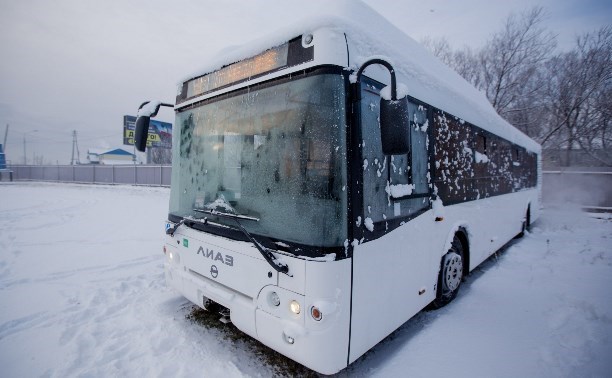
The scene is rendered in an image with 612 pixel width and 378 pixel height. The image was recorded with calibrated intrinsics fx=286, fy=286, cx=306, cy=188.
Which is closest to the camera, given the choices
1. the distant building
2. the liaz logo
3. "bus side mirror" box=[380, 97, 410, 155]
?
"bus side mirror" box=[380, 97, 410, 155]

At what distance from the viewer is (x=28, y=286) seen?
439 centimetres

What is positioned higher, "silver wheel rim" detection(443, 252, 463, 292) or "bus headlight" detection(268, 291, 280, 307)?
"bus headlight" detection(268, 291, 280, 307)

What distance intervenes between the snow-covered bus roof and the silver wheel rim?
1.93 meters

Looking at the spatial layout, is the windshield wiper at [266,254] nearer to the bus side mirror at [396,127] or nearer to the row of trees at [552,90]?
the bus side mirror at [396,127]

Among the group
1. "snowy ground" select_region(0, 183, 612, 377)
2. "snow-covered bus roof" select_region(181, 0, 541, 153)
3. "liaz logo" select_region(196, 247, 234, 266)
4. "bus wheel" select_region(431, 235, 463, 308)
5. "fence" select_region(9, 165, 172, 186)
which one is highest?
"snow-covered bus roof" select_region(181, 0, 541, 153)

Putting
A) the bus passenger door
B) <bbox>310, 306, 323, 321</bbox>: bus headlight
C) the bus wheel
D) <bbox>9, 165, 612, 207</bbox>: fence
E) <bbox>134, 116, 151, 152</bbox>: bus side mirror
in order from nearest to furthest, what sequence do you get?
<bbox>310, 306, 323, 321</bbox>: bus headlight, the bus passenger door, <bbox>134, 116, 151, 152</bbox>: bus side mirror, the bus wheel, <bbox>9, 165, 612, 207</bbox>: fence

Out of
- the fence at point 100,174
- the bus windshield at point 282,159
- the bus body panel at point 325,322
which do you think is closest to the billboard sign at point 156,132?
the fence at point 100,174

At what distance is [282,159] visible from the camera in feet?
7.70

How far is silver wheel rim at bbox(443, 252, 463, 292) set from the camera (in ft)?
12.2

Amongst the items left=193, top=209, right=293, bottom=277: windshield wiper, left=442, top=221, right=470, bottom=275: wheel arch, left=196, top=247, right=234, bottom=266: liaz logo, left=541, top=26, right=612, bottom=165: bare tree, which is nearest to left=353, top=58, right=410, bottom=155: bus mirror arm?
left=193, top=209, right=293, bottom=277: windshield wiper

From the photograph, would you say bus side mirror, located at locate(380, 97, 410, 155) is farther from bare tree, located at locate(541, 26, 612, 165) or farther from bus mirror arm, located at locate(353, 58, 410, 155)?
bare tree, located at locate(541, 26, 612, 165)

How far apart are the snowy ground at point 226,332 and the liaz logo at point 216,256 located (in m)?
0.95

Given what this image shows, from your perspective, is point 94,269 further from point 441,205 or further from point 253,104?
point 441,205

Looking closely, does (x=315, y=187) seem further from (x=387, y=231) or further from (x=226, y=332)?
(x=226, y=332)
